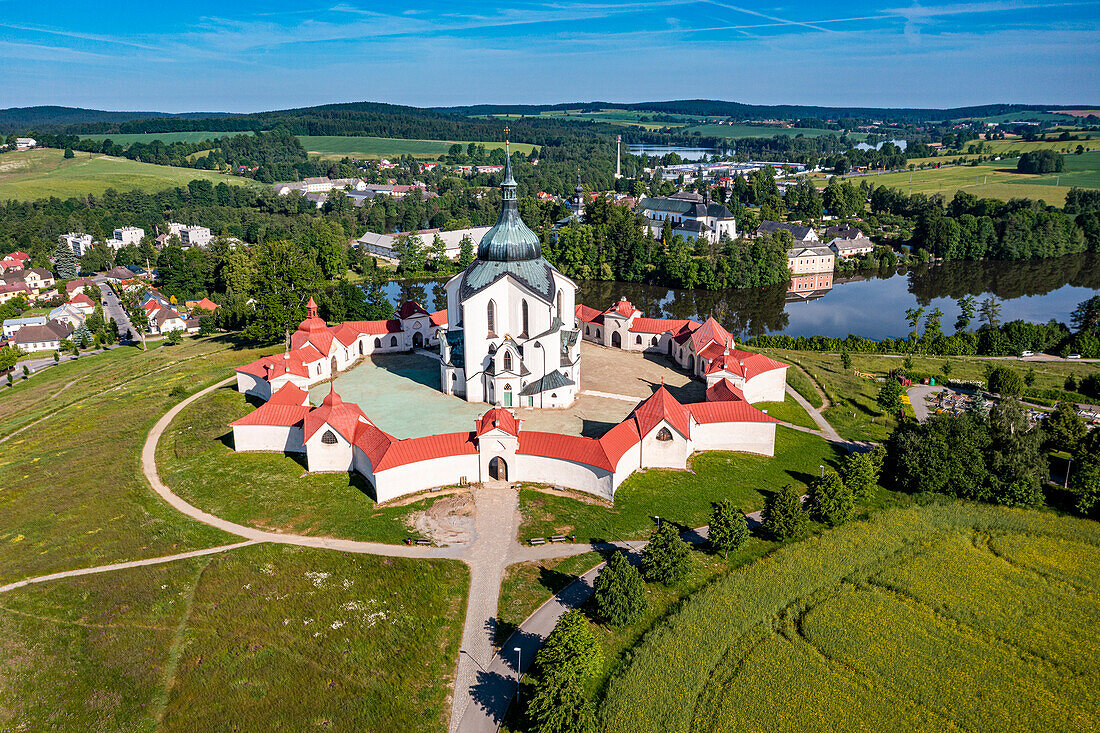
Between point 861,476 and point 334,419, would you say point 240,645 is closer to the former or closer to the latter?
point 334,419

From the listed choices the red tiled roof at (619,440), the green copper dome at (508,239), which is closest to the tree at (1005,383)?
the red tiled roof at (619,440)

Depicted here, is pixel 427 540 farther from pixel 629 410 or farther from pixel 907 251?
pixel 907 251

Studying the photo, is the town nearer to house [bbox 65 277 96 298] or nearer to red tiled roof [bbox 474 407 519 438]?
red tiled roof [bbox 474 407 519 438]

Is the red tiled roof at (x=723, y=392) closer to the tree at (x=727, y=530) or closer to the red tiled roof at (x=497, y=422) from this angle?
the tree at (x=727, y=530)

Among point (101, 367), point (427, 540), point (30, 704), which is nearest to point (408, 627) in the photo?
point (427, 540)

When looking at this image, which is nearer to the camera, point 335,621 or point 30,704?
point 30,704

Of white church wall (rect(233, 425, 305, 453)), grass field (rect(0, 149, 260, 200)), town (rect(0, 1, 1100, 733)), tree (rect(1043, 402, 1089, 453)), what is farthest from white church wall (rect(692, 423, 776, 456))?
grass field (rect(0, 149, 260, 200))

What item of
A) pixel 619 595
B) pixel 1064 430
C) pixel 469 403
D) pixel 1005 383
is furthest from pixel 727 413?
pixel 1005 383
